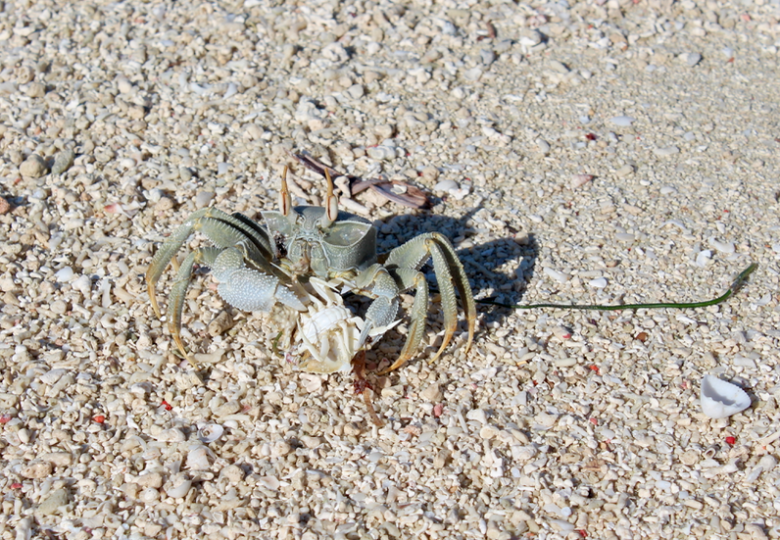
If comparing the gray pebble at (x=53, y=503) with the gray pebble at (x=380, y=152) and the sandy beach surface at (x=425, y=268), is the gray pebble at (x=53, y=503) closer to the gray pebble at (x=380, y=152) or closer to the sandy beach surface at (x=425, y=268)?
the sandy beach surface at (x=425, y=268)

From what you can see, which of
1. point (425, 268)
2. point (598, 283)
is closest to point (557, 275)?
point (598, 283)

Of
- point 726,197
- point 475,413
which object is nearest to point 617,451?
point 475,413

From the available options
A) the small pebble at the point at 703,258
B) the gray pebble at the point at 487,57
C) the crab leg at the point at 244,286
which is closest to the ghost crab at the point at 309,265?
the crab leg at the point at 244,286

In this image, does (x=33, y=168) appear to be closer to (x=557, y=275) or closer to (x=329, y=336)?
(x=329, y=336)

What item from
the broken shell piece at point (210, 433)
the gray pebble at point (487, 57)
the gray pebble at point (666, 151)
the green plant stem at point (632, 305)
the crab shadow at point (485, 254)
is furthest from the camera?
the gray pebble at point (487, 57)

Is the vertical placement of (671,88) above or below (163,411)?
above

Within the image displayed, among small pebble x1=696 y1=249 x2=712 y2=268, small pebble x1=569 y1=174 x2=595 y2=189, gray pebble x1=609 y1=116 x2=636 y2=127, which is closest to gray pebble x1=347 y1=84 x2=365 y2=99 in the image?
small pebble x1=569 y1=174 x2=595 y2=189

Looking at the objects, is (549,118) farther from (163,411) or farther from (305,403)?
(163,411)
